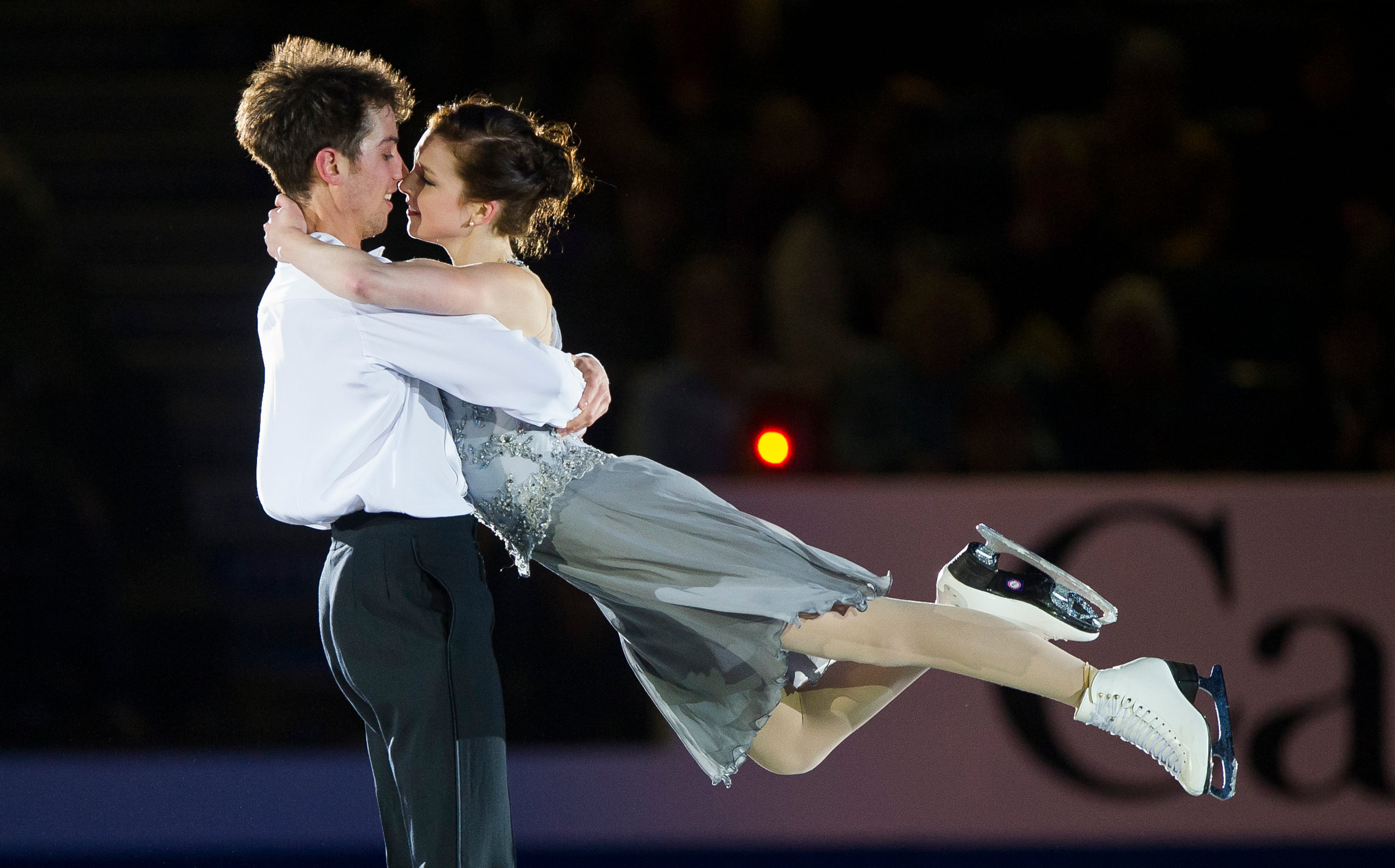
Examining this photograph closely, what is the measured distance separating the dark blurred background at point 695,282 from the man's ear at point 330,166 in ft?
5.35

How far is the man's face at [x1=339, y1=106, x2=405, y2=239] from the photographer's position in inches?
89.1

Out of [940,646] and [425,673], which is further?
[940,646]

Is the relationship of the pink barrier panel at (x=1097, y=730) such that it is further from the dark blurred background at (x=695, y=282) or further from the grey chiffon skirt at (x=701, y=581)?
the grey chiffon skirt at (x=701, y=581)

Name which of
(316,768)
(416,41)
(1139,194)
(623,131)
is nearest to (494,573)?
(316,768)

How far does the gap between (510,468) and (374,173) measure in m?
0.53

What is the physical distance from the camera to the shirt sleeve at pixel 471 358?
2119mm

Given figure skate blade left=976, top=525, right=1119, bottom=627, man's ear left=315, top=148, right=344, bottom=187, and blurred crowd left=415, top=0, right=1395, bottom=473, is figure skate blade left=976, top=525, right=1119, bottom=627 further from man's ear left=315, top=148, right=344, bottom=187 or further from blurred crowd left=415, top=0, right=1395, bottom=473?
blurred crowd left=415, top=0, right=1395, bottom=473

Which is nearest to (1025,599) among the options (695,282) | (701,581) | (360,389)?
(701,581)

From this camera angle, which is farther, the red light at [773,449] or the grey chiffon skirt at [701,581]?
the red light at [773,449]

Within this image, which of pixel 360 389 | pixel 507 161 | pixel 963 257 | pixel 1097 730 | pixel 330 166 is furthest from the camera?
pixel 963 257

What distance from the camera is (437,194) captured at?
2.42 m

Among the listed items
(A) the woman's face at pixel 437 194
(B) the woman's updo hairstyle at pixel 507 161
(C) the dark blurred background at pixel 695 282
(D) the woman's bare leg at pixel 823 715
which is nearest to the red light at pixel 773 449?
(C) the dark blurred background at pixel 695 282

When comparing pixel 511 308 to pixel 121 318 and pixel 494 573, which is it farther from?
pixel 121 318

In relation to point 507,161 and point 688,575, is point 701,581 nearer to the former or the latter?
point 688,575
